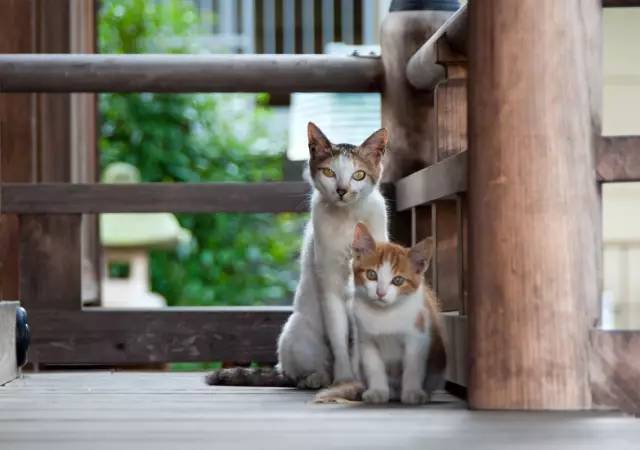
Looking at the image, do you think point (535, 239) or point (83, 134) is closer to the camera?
point (535, 239)

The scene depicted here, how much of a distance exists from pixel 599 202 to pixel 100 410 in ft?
3.13

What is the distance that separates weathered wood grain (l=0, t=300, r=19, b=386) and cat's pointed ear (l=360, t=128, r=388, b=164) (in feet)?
2.94

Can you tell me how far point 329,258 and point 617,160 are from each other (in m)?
0.82

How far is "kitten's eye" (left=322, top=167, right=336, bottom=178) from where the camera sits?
8.97 feet

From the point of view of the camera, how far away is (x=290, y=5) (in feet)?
31.5

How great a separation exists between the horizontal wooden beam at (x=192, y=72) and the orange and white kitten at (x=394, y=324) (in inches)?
47.5

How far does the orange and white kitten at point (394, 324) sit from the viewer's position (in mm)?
2352

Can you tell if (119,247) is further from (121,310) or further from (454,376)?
(454,376)

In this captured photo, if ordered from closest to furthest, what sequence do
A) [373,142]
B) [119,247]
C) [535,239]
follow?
[535,239] < [373,142] < [119,247]

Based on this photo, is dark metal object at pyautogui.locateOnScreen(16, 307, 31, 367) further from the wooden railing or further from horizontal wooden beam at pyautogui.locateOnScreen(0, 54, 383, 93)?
horizontal wooden beam at pyautogui.locateOnScreen(0, 54, 383, 93)

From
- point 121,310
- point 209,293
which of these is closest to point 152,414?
point 121,310

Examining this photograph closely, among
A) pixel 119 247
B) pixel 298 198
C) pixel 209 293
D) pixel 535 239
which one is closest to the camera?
pixel 535 239

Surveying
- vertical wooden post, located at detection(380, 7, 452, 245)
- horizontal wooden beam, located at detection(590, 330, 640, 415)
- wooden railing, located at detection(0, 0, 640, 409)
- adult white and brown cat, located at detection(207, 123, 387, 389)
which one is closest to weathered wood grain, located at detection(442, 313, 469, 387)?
wooden railing, located at detection(0, 0, 640, 409)

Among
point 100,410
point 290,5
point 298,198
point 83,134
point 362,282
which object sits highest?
point 290,5
